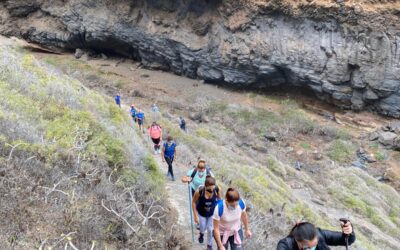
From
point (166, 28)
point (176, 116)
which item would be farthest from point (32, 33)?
point (176, 116)

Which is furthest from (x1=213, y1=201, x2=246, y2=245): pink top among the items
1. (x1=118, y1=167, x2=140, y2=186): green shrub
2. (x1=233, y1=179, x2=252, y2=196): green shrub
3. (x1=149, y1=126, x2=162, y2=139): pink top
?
(x1=149, y1=126, x2=162, y2=139): pink top

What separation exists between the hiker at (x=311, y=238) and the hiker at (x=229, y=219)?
1220mm

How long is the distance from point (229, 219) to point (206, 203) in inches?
22.6

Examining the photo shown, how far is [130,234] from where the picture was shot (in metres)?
5.25

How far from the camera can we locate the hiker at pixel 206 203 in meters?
5.45

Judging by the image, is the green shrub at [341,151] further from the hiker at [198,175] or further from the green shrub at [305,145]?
the hiker at [198,175]

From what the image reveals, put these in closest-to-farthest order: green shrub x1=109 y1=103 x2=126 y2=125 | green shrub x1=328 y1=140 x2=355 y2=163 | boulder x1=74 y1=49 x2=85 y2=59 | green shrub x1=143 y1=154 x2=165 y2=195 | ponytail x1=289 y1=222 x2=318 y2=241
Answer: ponytail x1=289 y1=222 x2=318 y2=241 < green shrub x1=143 y1=154 x2=165 y2=195 < green shrub x1=109 y1=103 x2=126 y2=125 < green shrub x1=328 y1=140 x2=355 y2=163 < boulder x1=74 y1=49 x2=85 y2=59

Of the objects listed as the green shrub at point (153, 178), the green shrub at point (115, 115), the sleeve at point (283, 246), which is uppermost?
the sleeve at point (283, 246)

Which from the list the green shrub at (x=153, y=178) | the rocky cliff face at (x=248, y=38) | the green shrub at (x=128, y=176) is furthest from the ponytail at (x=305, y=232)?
the rocky cliff face at (x=248, y=38)

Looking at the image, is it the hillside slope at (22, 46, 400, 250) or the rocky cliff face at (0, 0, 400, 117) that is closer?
the hillside slope at (22, 46, 400, 250)

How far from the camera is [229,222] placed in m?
5.11

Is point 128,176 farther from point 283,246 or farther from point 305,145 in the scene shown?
point 305,145

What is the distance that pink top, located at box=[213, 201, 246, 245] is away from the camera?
5055 millimetres

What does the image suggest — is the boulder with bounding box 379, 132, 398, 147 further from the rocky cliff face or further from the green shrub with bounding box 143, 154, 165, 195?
the green shrub with bounding box 143, 154, 165, 195
